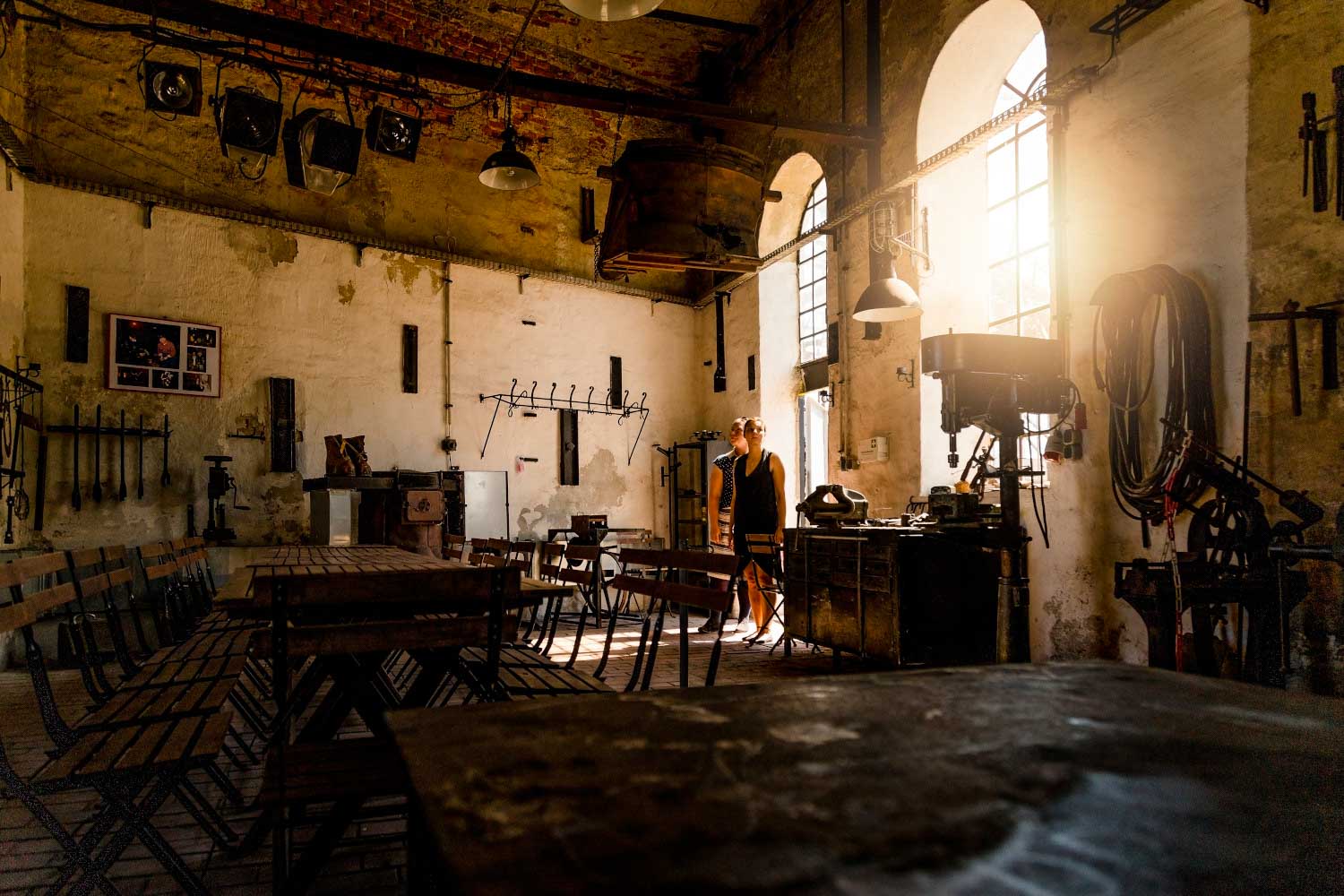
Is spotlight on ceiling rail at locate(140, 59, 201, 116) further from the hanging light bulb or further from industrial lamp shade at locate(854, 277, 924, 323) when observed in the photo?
industrial lamp shade at locate(854, 277, 924, 323)

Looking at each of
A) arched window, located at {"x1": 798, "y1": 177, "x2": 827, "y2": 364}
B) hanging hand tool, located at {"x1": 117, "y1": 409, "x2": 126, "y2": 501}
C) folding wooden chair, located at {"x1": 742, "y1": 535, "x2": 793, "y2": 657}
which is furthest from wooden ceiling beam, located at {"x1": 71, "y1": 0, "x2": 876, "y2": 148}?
folding wooden chair, located at {"x1": 742, "y1": 535, "x2": 793, "y2": 657}

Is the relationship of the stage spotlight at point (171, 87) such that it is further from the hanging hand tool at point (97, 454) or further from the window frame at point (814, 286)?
the window frame at point (814, 286)

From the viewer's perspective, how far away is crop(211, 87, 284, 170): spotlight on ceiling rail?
21.4 feet

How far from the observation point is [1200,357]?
13.7 feet

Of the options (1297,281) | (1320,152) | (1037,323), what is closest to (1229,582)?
(1297,281)

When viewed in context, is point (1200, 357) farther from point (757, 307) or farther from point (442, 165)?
point (442, 165)

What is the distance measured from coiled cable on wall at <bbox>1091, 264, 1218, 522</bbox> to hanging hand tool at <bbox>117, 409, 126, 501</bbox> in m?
7.88

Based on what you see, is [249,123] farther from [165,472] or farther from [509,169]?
[165,472]

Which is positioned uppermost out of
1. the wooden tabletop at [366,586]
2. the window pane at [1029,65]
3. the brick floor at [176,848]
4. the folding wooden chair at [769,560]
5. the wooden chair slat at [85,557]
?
the window pane at [1029,65]

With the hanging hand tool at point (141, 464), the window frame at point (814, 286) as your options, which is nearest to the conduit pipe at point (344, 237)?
the window frame at point (814, 286)

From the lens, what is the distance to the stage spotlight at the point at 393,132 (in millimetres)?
7371

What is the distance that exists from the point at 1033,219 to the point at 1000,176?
640 mm

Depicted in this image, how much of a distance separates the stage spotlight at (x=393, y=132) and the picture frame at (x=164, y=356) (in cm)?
246

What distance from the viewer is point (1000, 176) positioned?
671 centimetres
